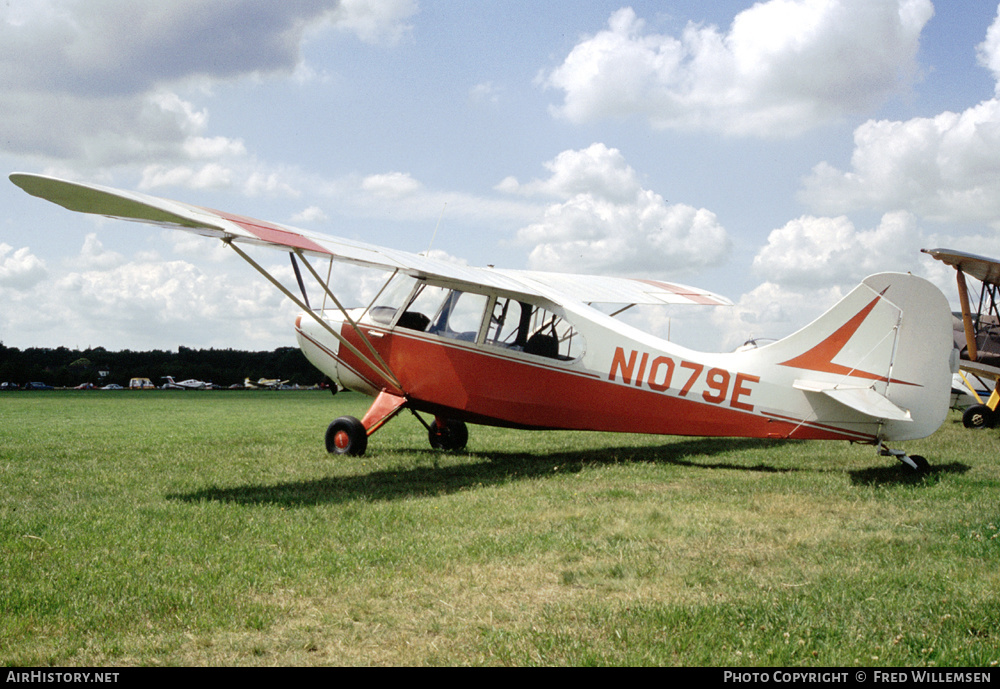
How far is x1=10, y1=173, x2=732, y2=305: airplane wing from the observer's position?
20.1 feet

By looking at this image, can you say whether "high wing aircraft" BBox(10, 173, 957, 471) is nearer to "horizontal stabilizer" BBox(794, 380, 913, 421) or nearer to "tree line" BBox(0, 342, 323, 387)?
"horizontal stabilizer" BBox(794, 380, 913, 421)

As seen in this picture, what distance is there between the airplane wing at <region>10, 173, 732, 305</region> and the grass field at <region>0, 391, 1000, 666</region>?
2.24 meters

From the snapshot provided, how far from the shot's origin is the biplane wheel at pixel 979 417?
13.8 metres

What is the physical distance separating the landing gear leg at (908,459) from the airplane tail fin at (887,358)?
123 millimetres

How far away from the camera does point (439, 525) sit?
5.34 meters

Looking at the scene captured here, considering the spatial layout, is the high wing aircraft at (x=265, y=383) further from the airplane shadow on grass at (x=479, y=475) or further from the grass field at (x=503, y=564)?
the grass field at (x=503, y=564)

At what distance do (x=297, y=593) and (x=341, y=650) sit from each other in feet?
2.74

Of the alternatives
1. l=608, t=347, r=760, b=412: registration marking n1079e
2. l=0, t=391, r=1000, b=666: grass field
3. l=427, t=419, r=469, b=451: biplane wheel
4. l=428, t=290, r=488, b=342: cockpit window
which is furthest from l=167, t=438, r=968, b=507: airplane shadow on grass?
l=428, t=290, r=488, b=342: cockpit window

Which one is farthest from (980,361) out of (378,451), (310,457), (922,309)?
(310,457)

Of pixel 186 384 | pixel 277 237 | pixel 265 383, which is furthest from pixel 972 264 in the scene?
pixel 186 384

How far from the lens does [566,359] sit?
27.5 ft

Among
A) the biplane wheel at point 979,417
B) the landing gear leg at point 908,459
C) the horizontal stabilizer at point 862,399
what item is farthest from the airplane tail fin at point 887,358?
the biplane wheel at point 979,417

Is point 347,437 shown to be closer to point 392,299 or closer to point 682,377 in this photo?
point 392,299

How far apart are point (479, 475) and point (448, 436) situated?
7.77 ft
